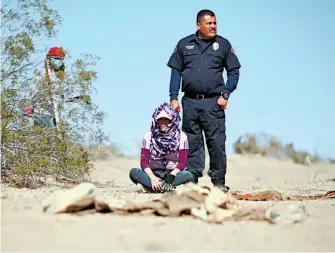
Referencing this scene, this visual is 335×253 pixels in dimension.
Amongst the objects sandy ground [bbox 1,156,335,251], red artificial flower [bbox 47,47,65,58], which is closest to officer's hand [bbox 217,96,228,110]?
red artificial flower [bbox 47,47,65,58]

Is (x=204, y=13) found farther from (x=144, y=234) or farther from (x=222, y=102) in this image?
(x=144, y=234)

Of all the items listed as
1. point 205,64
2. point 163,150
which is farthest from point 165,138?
point 205,64

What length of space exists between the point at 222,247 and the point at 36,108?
175 inches

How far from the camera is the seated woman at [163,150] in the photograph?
7910 millimetres

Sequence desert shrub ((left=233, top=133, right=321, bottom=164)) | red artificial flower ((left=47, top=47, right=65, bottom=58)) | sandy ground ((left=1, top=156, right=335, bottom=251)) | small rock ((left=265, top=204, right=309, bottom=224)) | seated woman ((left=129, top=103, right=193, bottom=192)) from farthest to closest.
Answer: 1. desert shrub ((left=233, top=133, right=321, bottom=164))
2. red artificial flower ((left=47, top=47, right=65, bottom=58))
3. seated woman ((left=129, top=103, right=193, bottom=192))
4. small rock ((left=265, top=204, right=309, bottom=224))
5. sandy ground ((left=1, top=156, right=335, bottom=251))

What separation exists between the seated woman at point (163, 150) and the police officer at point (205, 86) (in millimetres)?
203

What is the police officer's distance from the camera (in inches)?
316

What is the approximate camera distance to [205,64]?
26.5 ft

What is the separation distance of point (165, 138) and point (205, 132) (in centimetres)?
51

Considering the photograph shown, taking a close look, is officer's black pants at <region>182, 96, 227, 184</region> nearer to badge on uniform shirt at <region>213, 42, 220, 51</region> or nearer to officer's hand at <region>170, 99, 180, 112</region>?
officer's hand at <region>170, 99, 180, 112</region>

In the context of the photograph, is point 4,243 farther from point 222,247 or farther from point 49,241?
point 222,247

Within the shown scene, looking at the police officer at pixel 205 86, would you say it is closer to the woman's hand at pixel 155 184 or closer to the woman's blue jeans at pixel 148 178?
the woman's blue jeans at pixel 148 178

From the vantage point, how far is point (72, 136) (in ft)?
28.2

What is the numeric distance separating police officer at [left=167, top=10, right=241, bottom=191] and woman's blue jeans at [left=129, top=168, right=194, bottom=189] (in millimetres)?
347
